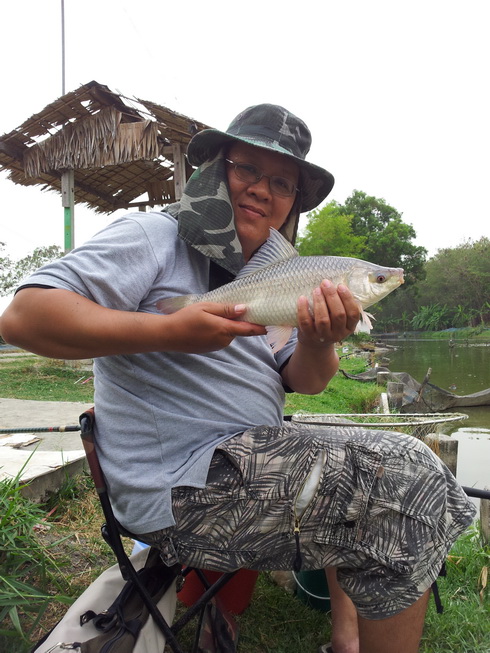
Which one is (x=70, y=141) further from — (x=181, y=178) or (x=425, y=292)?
(x=425, y=292)

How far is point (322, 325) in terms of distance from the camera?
1.68m

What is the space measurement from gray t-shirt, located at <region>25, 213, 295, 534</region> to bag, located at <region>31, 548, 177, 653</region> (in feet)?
0.88

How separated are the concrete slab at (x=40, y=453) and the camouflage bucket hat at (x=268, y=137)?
1.81 m

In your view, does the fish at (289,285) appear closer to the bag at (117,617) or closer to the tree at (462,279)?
the bag at (117,617)

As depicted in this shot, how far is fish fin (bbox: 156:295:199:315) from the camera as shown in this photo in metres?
1.57

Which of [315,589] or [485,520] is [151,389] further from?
[485,520]

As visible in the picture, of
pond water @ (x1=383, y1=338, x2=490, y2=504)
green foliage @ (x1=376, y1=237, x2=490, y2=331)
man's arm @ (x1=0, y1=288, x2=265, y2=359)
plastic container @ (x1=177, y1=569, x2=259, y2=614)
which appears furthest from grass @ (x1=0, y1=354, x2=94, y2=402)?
green foliage @ (x1=376, y1=237, x2=490, y2=331)

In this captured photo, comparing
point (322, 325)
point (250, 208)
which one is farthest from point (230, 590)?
point (250, 208)

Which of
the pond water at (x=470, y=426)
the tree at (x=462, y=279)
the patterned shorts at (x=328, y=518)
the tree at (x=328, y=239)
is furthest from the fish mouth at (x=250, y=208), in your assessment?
the tree at (x=462, y=279)

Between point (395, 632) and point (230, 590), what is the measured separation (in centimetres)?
93

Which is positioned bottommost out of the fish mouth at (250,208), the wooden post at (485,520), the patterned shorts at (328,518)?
the wooden post at (485,520)

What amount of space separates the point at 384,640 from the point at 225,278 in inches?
56.5

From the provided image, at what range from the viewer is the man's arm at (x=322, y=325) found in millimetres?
1638

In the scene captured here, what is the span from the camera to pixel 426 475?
5.01ft
